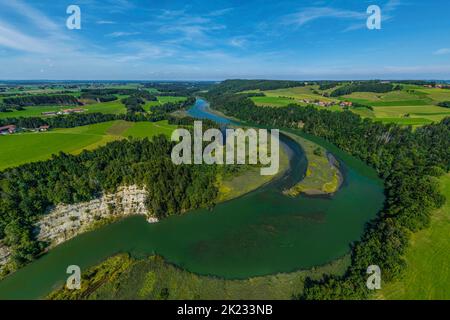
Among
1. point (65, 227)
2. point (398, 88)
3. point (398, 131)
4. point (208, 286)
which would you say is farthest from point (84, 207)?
point (398, 88)

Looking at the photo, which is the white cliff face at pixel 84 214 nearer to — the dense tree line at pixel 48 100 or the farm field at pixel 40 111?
the farm field at pixel 40 111

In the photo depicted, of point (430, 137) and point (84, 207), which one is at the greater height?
point (430, 137)

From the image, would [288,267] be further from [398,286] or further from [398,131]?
[398,131]

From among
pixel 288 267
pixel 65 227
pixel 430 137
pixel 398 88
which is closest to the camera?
pixel 288 267

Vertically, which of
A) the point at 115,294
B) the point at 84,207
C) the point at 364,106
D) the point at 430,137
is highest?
the point at 364,106

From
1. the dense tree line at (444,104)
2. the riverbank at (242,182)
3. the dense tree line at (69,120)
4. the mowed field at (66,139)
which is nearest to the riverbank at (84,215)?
the riverbank at (242,182)

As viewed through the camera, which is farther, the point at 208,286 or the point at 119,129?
the point at 119,129

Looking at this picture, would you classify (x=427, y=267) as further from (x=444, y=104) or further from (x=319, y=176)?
(x=444, y=104)

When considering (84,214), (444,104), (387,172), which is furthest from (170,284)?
(444,104)

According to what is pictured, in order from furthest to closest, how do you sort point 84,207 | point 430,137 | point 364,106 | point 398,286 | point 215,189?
1. point 364,106
2. point 430,137
3. point 215,189
4. point 84,207
5. point 398,286
